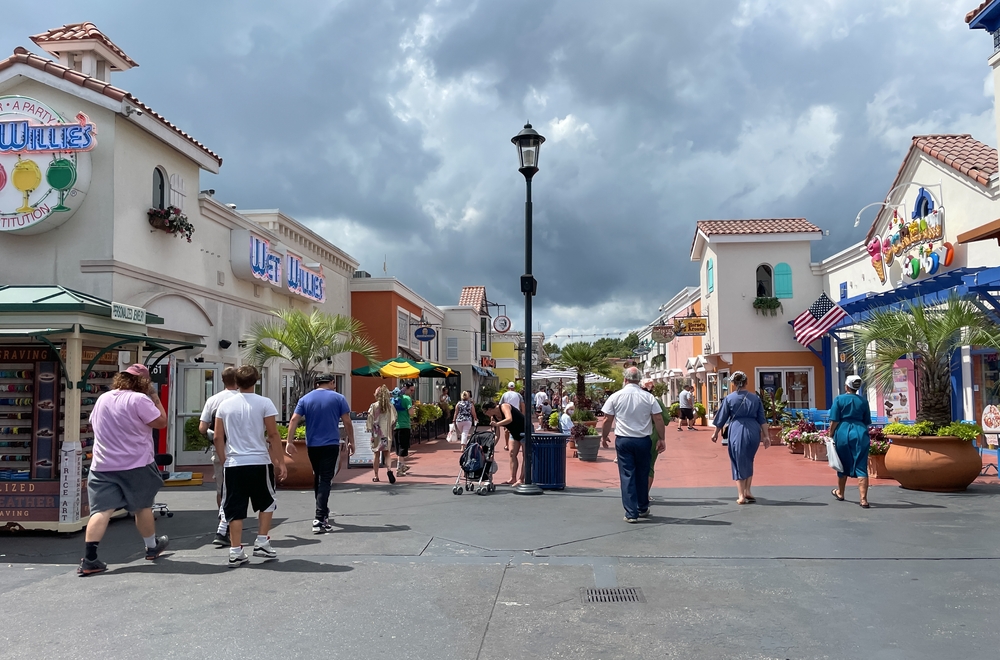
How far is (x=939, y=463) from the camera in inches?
411

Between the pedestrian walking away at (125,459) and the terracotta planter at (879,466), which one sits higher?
the pedestrian walking away at (125,459)

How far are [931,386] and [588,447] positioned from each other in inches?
278

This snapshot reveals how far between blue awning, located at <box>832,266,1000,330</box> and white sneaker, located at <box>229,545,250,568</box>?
10.4 m

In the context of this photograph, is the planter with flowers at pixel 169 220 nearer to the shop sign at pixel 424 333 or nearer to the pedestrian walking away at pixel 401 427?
the pedestrian walking away at pixel 401 427

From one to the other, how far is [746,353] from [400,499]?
1821cm

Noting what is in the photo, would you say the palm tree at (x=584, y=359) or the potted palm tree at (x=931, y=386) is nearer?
the potted palm tree at (x=931, y=386)

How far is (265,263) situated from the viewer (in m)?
18.3

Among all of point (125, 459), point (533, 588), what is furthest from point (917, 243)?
point (125, 459)

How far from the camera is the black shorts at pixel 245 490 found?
670cm

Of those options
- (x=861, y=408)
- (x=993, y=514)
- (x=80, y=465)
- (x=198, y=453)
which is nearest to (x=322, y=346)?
(x=198, y=453)

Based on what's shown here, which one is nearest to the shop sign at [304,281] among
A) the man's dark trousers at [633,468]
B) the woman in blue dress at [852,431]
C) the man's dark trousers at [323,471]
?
the man's dark trousers at [323,471]

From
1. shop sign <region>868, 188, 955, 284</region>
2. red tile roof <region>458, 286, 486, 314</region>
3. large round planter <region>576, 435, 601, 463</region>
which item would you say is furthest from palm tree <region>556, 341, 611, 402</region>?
red tile roof <region>458, 286, 486, 314</region>

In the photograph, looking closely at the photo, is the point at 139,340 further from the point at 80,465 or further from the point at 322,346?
the point at 322,346

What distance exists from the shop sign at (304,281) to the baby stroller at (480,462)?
10374 millimetres
